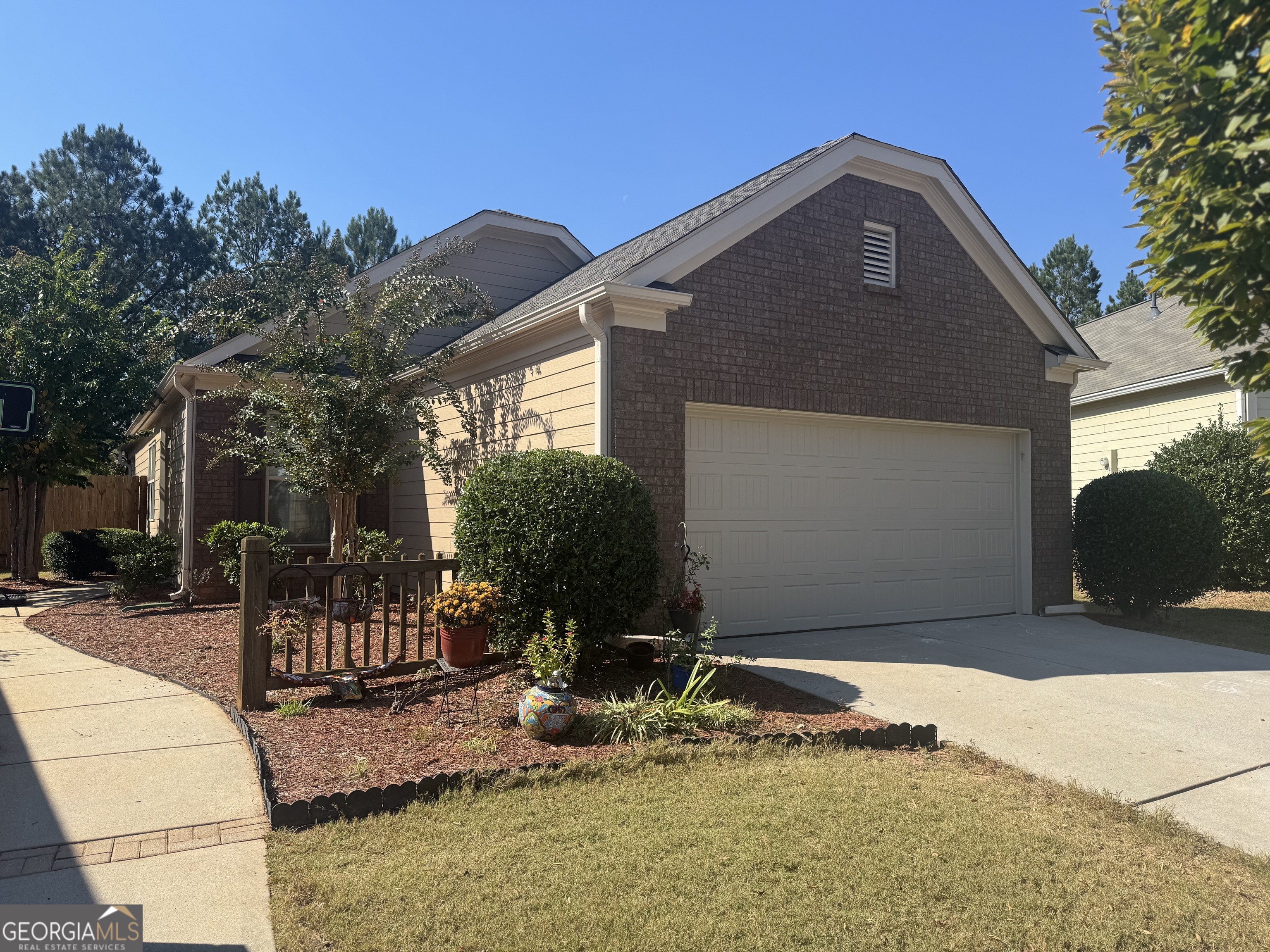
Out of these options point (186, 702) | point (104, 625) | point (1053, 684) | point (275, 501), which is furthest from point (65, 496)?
point (1053, 684)

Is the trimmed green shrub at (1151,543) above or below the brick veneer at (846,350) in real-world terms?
below

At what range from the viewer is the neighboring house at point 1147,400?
15.1m

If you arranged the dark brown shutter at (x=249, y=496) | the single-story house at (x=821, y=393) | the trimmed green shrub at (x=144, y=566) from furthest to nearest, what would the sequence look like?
the dark brown shutter at (x=249, y=496) → the trimmed green shrub at (x=144, y=566) → the single-story house at (x=821, y=393)

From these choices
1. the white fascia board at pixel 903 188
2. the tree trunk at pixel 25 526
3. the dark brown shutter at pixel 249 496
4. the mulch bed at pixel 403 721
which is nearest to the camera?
the mulch bed at pixel 403 721

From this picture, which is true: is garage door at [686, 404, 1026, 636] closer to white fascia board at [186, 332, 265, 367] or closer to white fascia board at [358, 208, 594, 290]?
white fascia board at [358, 208, 594, 290]

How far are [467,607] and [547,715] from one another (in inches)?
54.6

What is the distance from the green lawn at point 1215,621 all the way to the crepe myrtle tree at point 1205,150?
7863 millimetres

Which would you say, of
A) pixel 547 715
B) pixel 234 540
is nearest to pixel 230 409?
pixel 234 540

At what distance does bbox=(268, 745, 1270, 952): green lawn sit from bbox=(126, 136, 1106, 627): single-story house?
4034mm

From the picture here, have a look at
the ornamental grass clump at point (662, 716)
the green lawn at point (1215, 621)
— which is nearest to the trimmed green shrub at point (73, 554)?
the ornamental grass clump at point (662, 716)

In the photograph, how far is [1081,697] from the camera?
6.96 meters

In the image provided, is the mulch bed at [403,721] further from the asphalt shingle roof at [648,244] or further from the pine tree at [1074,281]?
the pine tree at [1074,281]

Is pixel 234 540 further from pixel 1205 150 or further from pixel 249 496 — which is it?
pixel 1205 150

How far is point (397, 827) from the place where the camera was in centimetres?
419
